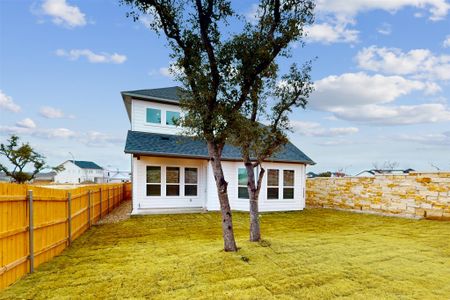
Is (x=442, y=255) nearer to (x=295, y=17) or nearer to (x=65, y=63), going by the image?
(x=295, y=17)

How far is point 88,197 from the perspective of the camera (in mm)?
10062

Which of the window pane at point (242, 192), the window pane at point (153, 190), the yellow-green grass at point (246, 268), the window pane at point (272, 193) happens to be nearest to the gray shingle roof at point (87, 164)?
the window pane at point (153, 190)

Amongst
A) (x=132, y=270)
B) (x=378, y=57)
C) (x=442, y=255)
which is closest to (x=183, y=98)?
(x=132, y=270)

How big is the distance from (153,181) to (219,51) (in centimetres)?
890

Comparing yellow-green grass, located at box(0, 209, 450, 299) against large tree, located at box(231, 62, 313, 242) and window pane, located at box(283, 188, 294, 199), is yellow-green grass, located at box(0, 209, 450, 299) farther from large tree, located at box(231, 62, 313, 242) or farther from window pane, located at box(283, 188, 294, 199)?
window pane, located at box(283, 188, 294, 199)

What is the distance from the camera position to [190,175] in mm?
14438

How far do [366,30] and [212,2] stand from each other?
954cm

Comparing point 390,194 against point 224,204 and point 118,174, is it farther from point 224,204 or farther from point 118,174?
point 118,174

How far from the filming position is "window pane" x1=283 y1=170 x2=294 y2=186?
15117 millimetres

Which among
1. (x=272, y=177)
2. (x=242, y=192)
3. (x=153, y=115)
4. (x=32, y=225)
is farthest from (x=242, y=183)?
(x=32, y=225)

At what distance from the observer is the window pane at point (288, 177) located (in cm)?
1512

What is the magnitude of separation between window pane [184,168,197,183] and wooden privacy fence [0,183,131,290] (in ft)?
20.9

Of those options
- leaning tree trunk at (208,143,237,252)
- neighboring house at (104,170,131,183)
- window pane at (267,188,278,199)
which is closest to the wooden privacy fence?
leaning tree trunk at (208,143,237,252)

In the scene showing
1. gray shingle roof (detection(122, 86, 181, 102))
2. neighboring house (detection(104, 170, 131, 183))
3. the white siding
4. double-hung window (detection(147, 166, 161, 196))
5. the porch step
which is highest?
gray shingle roof (detection(122, 86, 181, 102))
